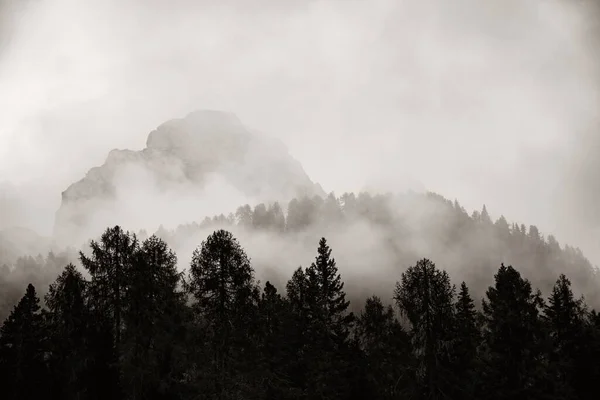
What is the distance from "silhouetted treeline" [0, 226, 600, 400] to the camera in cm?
3425

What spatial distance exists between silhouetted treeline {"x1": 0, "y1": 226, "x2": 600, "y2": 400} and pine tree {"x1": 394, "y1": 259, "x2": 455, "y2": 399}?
0.29ft

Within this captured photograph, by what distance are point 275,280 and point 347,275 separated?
142 feet

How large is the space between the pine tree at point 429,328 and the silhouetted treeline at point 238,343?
3.5 inches

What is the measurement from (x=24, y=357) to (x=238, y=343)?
57.7 feet

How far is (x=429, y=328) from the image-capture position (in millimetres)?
40281

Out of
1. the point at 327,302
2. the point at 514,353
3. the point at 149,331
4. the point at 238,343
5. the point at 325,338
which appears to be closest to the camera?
the point at 149,331

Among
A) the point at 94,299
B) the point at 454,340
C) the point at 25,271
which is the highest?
the point at 25,271

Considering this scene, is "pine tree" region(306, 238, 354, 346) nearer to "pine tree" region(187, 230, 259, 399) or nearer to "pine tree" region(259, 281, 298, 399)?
"pine tree" region(259, 281, 298, 399)

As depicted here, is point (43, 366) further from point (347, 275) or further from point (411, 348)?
point (347, 275)

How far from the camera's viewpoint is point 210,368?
34.5 meters

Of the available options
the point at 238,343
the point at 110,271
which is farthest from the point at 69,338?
the point at 238,343

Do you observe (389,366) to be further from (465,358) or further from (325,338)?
(325,338)

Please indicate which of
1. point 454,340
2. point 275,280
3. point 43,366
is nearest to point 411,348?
point 454,340

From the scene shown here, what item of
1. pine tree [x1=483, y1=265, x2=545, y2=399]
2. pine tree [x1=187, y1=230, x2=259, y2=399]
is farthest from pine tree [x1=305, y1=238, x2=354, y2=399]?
pine tree [x1=483, y1=265, x2=545, y2=399]
